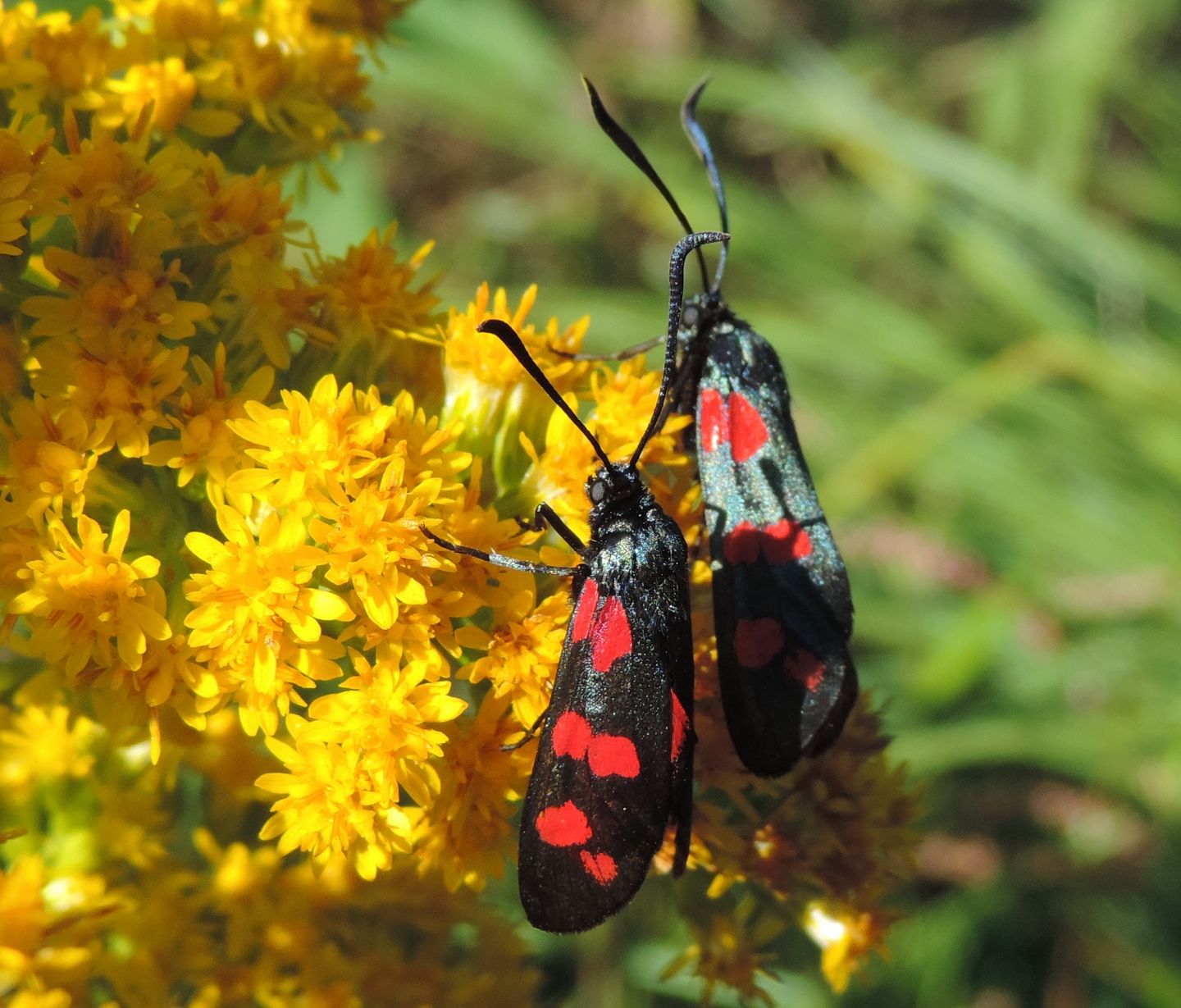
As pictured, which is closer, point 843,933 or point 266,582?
point 266,582

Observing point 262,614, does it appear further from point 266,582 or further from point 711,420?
point 711,420

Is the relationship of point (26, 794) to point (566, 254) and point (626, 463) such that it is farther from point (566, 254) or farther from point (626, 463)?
point (566, 254)

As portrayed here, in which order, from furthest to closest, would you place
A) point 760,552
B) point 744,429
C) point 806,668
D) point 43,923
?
point 744,429 → point 760,552 → point 806,668 → point 43,923

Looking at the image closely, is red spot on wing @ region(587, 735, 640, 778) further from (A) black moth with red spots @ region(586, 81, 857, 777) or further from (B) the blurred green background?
(B) the blurred green background

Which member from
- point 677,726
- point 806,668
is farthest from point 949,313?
point 677,726

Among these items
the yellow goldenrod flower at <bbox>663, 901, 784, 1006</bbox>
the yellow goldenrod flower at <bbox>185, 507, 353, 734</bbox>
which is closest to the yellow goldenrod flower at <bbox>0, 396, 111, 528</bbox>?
the yellow goldenrod flower at <bbox>185, 507, 353, 734</bbox>

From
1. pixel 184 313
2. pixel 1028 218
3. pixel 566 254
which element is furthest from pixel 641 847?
pixel 566 254
